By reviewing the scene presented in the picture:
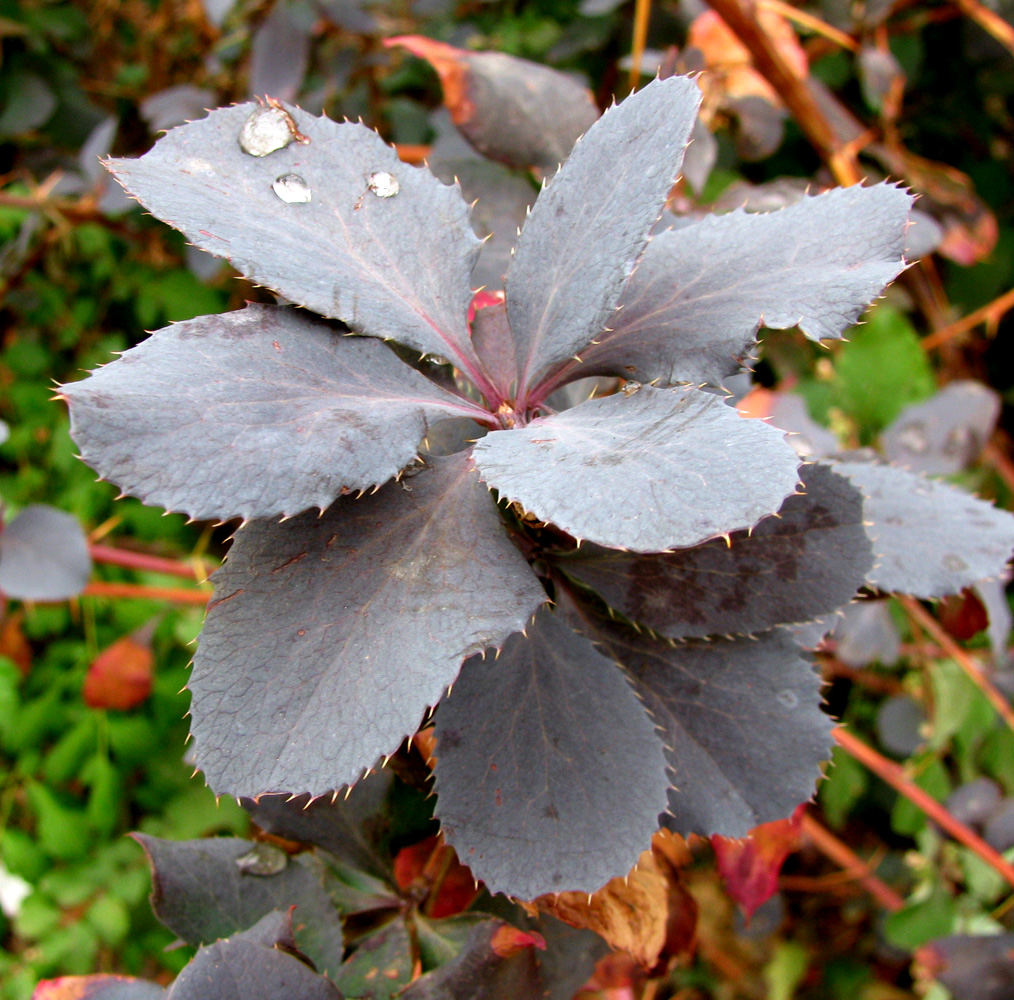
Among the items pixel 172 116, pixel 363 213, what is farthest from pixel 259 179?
pixel 172 116

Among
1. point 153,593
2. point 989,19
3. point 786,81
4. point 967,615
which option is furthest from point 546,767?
point 989,19

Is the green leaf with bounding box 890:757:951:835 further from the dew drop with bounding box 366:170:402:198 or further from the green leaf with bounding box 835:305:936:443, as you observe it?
the dew drop with bounding box 366:170:402:198

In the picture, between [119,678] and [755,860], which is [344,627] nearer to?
[755,860]

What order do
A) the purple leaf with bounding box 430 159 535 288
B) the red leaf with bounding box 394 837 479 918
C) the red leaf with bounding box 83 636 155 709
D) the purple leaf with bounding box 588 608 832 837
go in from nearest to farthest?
the purple leaf with bounding box 588 608 832 837, the red leaf with bounding box 394 837 479 918, the purple leaf with bounding box 430 159 535 288, the red leaf with bounding box 83 636 155 709

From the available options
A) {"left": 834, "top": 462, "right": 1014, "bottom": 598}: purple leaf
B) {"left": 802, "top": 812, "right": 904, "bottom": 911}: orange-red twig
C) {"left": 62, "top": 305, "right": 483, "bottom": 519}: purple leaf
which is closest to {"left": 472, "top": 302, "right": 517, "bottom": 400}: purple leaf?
{"left": 62, "top": 305, "right": 483, "bottom": 519}: purple leaf

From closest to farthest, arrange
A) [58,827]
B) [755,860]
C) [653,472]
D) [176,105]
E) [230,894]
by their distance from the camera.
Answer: [653,472]
[230,894]
[755,860]
[58,827]
[176,105]

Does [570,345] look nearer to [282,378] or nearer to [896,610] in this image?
[282,378]
